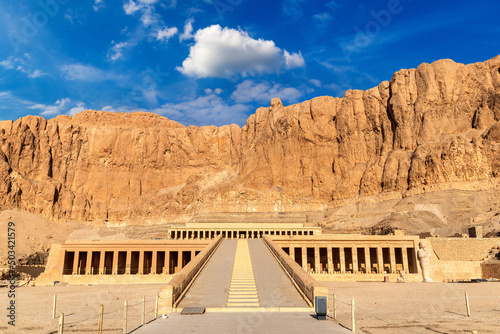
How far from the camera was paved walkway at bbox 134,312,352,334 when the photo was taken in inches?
431

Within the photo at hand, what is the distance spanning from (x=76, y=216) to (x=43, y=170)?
65.4ft

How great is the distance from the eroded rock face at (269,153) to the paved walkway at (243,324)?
267 ft

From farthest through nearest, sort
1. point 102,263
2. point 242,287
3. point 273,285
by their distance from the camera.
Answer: point 102,263 → point 242,287 → point 273,285

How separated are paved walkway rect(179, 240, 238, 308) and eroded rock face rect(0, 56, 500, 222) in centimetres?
7206

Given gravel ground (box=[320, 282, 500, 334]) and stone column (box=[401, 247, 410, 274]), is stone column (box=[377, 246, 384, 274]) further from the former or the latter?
gravel ground (box=[320, 282, 500, 334])

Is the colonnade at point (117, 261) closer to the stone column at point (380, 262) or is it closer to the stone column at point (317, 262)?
the stone column at point (317, 262)

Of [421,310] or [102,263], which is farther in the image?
[102,263]

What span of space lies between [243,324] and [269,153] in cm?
10995

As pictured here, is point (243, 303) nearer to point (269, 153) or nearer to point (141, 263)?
point (141, 263)

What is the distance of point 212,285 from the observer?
18578 millimetres

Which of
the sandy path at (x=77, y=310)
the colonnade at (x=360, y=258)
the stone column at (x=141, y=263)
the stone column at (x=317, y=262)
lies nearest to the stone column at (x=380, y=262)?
the colonnade at (x=360, y=258)

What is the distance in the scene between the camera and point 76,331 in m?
14.8

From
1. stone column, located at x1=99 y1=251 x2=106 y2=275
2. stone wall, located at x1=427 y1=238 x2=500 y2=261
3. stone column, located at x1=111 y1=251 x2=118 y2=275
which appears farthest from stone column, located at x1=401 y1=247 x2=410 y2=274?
stone column, located at x1=99 y1=251 x2=106 y2=275

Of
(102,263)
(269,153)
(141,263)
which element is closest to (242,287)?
(141,263)
